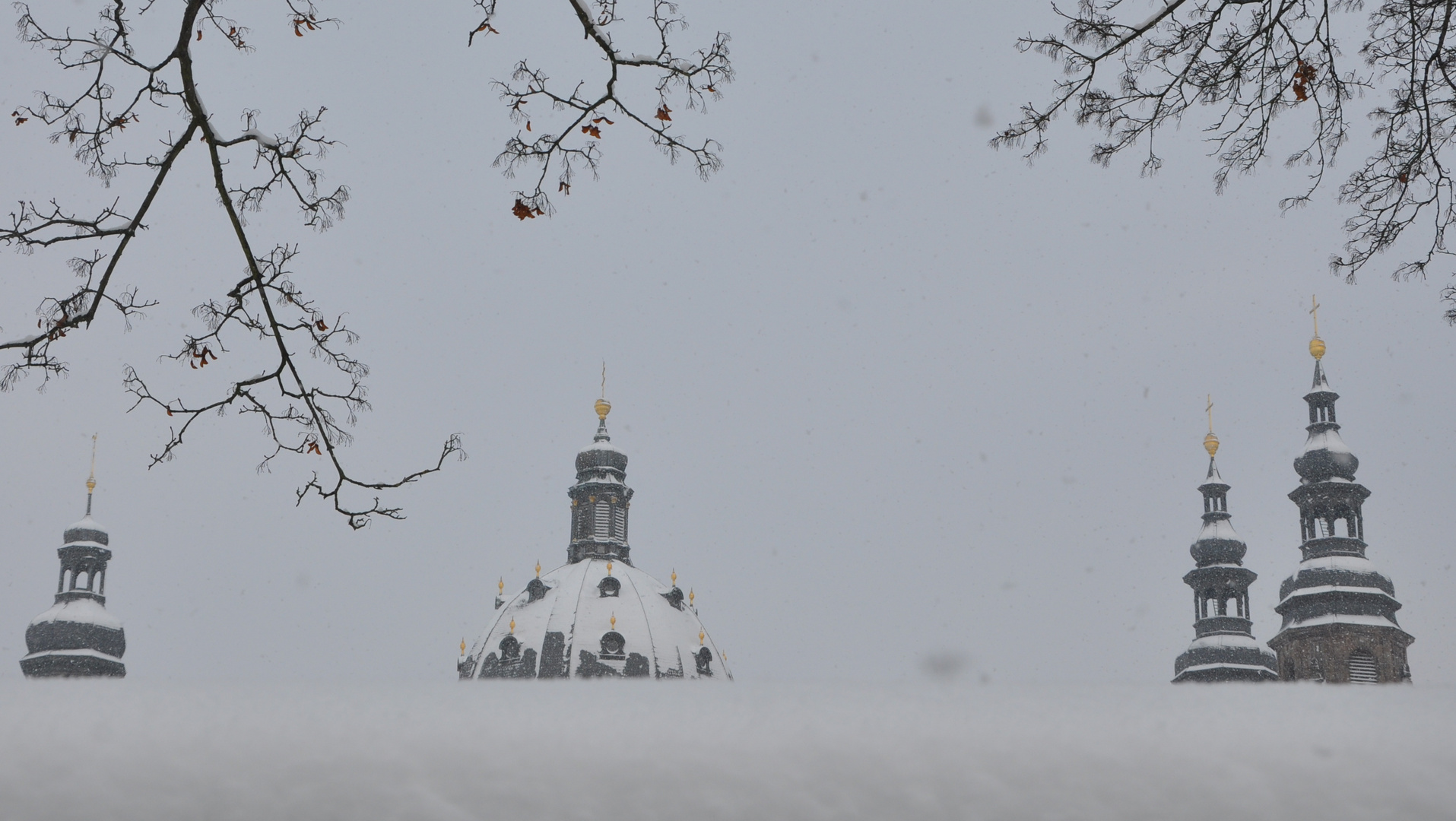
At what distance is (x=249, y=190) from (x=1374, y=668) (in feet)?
187

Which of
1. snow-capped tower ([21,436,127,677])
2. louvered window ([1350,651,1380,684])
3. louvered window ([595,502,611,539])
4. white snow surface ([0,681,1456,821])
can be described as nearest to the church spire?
louvered window ([595,502,611,539])

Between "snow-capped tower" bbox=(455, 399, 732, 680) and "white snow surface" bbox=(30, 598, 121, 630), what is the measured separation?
58.5ft

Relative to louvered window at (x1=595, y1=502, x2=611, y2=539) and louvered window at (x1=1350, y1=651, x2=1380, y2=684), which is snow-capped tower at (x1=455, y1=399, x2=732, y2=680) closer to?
louvered window at (x1=595, y1=502, x2=611, y2=539)

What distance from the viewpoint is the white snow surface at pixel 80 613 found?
230 ft

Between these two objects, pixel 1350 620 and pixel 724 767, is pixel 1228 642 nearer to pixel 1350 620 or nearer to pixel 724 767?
pixel 1350 620

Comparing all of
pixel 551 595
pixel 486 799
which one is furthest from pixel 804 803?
pixel 551 595

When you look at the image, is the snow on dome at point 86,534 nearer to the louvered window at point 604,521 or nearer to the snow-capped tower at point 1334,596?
the louvered window at point 604,521

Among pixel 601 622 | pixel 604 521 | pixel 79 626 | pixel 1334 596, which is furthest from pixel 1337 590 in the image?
pixel 79 626

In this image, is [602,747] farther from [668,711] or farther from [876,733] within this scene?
[876,733]

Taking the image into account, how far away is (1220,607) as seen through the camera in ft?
213

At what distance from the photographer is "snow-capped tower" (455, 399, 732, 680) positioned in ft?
224

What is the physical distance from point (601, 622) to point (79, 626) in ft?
83.6

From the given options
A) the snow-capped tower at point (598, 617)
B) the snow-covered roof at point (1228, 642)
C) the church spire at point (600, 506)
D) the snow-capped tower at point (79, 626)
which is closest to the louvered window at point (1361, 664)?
the snow-covered roof at point (1228, 642)

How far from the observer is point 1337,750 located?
7.41 feet
